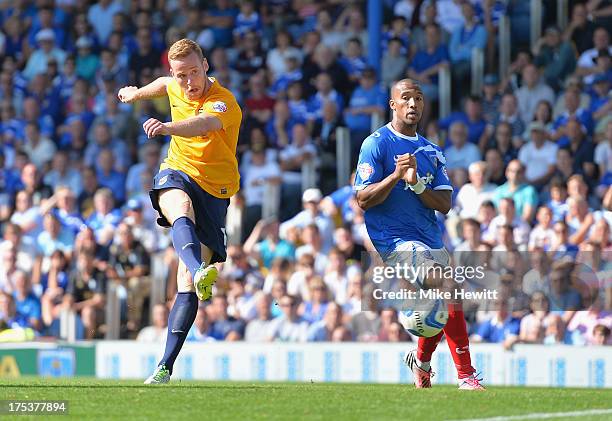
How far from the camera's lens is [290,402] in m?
8.21

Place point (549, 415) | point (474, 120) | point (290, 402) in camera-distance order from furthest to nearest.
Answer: point (474, 120)
point (290, 402)
point (549, 415)

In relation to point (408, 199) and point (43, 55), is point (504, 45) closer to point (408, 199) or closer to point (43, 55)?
point (43, 55)

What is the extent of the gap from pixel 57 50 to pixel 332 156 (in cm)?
634

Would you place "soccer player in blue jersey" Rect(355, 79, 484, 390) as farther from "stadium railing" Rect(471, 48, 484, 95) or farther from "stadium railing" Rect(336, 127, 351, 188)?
"stadium railing" Rect(471, 48, 484, 95)

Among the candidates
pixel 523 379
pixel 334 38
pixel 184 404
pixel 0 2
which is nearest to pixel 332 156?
pixel 334 38

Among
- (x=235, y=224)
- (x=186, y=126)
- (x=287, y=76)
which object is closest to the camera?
(x=186, y=126)

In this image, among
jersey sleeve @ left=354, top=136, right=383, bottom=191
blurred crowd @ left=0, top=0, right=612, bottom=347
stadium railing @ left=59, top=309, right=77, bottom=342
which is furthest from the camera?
stadium railing @ left=59, top=309, right=77, bottom=342

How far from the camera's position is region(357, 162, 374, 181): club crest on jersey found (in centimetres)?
957

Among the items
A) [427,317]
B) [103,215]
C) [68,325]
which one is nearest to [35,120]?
[103,215]

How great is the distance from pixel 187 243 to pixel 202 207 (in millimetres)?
517

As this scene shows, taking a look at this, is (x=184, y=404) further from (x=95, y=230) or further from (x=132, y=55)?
(x=132, y=55)

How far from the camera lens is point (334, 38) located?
19.7 metres

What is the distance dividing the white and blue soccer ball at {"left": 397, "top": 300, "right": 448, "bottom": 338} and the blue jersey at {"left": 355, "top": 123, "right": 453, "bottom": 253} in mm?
519

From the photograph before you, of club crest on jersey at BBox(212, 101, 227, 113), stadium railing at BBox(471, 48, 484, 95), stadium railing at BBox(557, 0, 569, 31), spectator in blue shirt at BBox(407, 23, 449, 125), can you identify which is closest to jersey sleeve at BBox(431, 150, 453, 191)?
club crest on jersey at BBox(212, 101, 227, 113)
